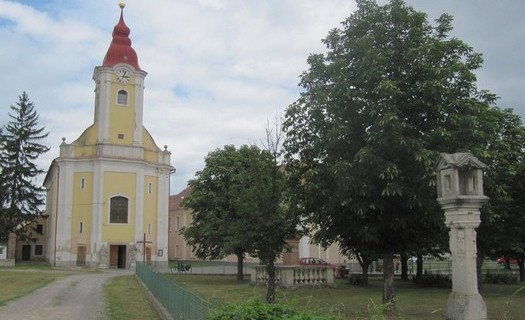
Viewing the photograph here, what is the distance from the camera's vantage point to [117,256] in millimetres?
51094

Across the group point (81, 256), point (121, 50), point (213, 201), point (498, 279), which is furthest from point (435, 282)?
point (121, 50)

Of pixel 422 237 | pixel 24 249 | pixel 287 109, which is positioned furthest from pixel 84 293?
pixel 24 249

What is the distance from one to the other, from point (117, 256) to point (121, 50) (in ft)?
66.4

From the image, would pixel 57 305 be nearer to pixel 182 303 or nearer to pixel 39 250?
pixel 182 303

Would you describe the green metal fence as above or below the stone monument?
below

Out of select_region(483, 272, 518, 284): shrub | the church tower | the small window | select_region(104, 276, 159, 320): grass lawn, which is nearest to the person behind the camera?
select_region(104, 276, 159, 320): grass lawn

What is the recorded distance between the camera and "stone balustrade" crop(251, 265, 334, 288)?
26.4 meters

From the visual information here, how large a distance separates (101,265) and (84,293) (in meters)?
25.8

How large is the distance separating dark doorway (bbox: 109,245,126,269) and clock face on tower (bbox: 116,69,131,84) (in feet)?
52.7

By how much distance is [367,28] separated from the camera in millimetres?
16297

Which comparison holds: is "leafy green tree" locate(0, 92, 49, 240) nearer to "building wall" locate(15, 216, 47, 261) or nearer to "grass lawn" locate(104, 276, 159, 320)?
"building wall" locate(15, 216, 47, 261)

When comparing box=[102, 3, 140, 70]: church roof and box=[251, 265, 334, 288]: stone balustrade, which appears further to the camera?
box=[102, 3, 140, 70]: church roof

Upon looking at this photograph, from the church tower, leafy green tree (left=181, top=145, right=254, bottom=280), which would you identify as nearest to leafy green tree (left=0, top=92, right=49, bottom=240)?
the church tower

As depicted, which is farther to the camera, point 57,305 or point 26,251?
point 26,251
